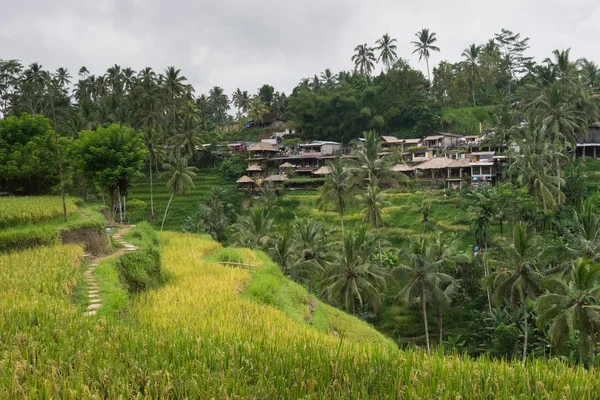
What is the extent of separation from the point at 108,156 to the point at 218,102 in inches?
3122

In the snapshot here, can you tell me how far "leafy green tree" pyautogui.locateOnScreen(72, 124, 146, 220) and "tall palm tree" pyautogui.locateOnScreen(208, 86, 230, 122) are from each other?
77423 mm

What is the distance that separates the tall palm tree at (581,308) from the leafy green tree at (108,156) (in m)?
20.9

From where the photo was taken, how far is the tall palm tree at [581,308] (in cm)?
1822

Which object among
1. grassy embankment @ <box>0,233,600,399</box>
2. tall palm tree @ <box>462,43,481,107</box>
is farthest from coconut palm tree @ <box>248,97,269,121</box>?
grassy embankment @ <box>0,233,600,399</box>

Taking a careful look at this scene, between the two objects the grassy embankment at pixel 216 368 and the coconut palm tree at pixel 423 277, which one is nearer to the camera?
the grassy embankment at pixel 216 368

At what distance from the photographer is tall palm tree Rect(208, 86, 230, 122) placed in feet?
324

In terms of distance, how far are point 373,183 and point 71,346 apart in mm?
28462

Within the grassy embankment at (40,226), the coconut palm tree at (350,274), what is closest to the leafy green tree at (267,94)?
the coconut palm tree at (350,274)

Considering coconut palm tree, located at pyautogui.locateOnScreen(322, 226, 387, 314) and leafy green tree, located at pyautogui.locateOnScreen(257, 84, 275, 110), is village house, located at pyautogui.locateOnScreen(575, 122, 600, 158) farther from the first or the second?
leafy green tree, located at pyautogui.locateOnScreen(257, 84, 275, 110)

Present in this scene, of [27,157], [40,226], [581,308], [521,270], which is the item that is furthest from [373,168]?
[40,226]

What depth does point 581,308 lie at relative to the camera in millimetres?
18359

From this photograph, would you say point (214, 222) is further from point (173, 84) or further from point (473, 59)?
point (473, 59)

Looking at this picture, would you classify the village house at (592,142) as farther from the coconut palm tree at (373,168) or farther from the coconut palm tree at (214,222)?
the coconut palm tree at (214,222)

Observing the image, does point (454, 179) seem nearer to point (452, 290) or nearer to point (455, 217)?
point (455, 217)
